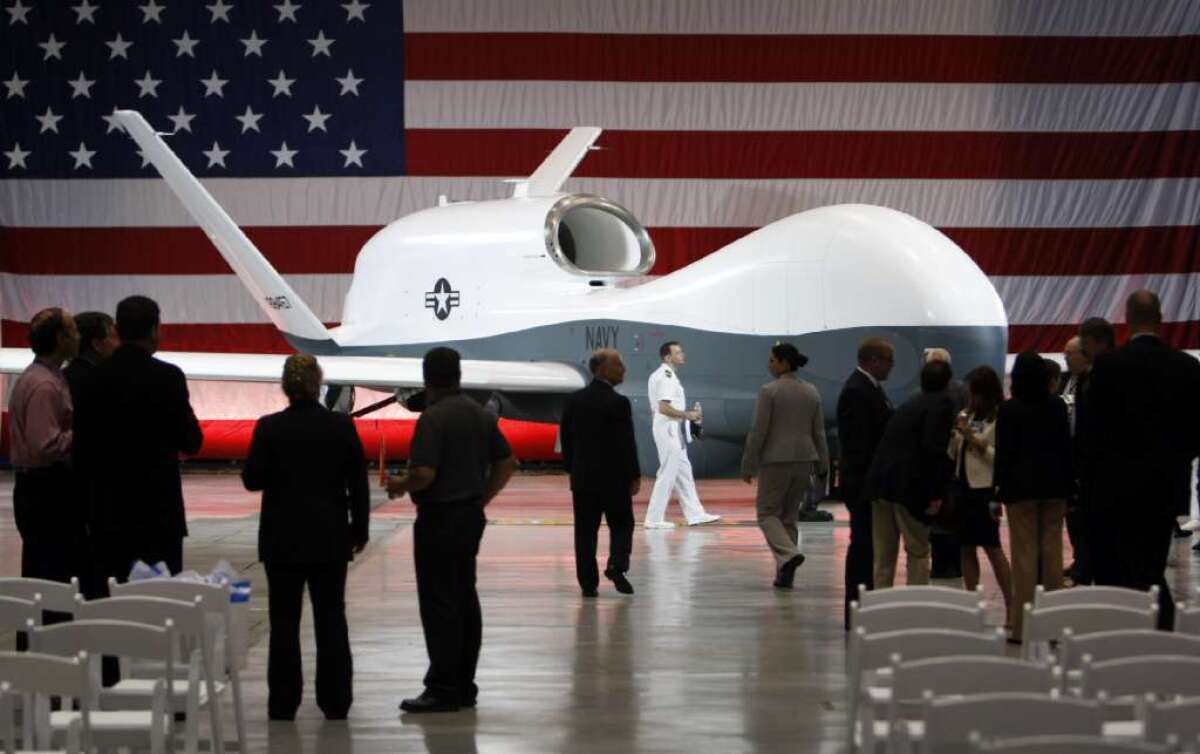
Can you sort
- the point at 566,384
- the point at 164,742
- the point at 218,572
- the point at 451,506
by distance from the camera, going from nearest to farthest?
the point at 164,742 < the point at 218,572 < the point at 451,506 < the point at 566,384

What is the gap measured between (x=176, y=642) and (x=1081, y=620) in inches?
109

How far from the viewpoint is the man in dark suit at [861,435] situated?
9.34 metres

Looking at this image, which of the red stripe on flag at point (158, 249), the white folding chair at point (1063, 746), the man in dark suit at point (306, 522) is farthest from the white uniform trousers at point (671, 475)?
the white folding chair at point (1063, 746)

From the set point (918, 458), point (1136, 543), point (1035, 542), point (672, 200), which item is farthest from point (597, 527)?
point (672, 200)

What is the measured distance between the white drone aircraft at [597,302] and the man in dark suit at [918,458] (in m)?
6.33

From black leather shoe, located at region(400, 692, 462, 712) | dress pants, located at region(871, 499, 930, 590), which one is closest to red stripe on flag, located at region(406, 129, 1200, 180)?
dress pants, located at region(871, 499, 930, 590)

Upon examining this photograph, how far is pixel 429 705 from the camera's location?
7316 mm

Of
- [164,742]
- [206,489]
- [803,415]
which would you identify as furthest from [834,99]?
[164,742]

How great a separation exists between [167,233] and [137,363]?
1483 cm

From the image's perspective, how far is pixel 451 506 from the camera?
287 inches

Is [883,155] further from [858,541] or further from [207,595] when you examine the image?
[207,595]

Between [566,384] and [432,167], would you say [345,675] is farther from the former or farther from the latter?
[432,167]

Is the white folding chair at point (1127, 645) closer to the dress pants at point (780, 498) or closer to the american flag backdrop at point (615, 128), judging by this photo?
the dress pants at point (780, 498)

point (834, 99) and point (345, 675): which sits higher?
point (834, 99)
